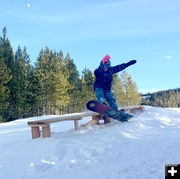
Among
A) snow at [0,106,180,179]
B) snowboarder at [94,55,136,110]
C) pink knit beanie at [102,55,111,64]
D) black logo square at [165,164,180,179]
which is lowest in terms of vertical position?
snow at [0,106,180,179]

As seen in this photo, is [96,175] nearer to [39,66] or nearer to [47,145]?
[47,145]

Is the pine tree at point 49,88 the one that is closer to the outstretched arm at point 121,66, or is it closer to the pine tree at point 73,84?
the pine tree at point 73,84

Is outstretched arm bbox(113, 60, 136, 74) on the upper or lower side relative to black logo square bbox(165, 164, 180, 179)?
upper

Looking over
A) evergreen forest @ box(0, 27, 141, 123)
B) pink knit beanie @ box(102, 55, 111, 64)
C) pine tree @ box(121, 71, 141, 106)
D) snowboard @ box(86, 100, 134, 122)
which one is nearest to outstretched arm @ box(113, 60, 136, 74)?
pink knit beanie @ box(102, 55, 111, 64)

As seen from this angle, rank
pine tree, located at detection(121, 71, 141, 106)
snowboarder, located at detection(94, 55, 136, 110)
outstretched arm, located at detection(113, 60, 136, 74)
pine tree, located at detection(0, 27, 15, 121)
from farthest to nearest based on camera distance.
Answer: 1. pine tree, located at detection(121, 71, 141, 106)
2. pine tree, located at detection(0, 27, 15, 121)
3. outstretched arm, located at detection(113, 60, 136, 74)
4. snowboarder, located at detection(94, 55, 136, 110)

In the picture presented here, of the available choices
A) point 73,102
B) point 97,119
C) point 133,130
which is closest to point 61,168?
point 133,130

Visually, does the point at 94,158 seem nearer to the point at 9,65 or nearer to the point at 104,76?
the point at 104,76

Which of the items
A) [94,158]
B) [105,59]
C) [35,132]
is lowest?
[94,158]

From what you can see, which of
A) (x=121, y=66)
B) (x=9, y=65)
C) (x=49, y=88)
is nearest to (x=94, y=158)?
(x=121, y=66)

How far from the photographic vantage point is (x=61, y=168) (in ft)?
11.4

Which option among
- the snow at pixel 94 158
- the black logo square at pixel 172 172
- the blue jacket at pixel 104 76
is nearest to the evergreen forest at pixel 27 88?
the blue jacket at pixel 104 76

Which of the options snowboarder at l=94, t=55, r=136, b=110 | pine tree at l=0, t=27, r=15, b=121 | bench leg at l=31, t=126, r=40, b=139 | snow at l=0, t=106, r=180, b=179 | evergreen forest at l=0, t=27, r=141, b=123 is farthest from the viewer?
pine tree at l=0, t=27, r=15, b=121

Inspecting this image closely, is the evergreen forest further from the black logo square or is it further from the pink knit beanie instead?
the black logo square

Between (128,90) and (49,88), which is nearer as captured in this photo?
(49,88)
